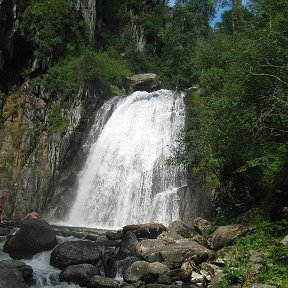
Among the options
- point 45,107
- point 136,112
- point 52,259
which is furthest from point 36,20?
point 52,259

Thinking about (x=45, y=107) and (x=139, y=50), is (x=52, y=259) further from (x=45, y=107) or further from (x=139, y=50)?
(x=139, y=50)

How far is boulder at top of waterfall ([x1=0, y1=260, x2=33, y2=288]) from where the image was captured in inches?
397

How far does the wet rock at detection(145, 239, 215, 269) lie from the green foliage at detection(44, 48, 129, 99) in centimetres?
1779

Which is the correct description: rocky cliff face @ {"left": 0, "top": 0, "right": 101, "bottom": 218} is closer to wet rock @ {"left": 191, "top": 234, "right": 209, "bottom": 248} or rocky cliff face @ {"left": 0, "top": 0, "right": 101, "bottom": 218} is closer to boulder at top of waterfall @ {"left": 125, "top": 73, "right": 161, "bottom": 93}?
boulder at top of waterfall @ {"left": 125, "top": 73, "right": 161, "bottom": 93}

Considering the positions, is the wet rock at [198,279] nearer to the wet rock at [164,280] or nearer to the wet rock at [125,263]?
the wet rock at [164,280]

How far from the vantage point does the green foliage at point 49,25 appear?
27642 mm

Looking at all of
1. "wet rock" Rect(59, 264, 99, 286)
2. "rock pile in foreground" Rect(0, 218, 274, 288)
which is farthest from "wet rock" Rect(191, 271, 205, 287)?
"wet rock" Rect(59, 264, 99, 286)

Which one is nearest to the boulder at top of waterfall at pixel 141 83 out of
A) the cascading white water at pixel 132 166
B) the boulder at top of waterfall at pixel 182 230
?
the cascading white water at pixel 132 166

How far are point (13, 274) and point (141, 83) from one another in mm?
28679

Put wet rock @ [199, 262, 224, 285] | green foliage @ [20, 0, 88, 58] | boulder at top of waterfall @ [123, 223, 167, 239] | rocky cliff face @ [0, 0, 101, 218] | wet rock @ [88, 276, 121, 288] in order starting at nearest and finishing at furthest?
wet rock @ [199, 262, 224, 285]
wet rock @ [88, 276, 121, 288]
boulder at top of waterfall @ [123, 223, 167, 239]
rocky cliff face @ [0, 0, 101, 218]
green foliage @ [20, 0, 88, 58]

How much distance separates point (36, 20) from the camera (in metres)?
28.2

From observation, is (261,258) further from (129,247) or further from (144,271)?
(129,247)

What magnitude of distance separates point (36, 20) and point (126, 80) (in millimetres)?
10767

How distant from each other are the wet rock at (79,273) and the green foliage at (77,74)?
18.0 metres
